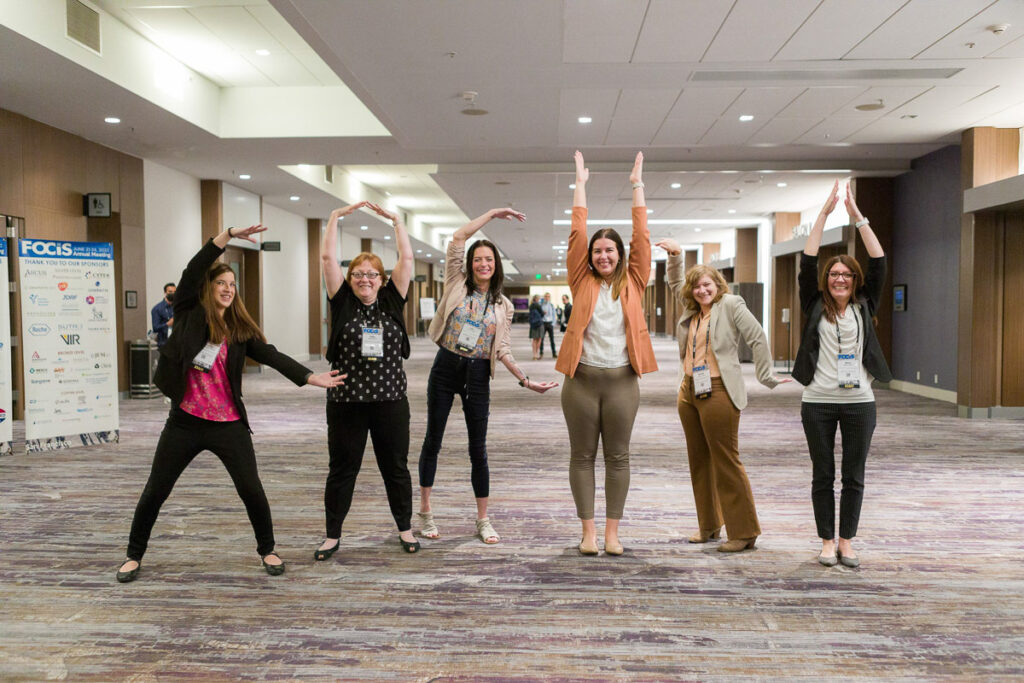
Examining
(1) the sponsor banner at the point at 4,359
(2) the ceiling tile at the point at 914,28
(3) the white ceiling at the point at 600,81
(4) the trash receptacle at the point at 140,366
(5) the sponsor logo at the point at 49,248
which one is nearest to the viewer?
(2) the ceiling tile at the point at 914,28

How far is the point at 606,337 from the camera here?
3.60 m

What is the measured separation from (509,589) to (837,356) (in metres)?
1.89

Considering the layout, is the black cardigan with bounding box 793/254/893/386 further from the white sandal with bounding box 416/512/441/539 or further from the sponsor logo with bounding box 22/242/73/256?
the sponsor logo with bounding box 22/242/73/256

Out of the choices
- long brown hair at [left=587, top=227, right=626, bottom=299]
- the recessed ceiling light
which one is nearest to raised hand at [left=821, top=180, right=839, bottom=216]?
long brown hair at [left=587, top=227, right=626, bottom=299]

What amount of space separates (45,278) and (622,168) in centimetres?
815

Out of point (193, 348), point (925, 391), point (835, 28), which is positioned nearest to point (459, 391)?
point (193, 348)

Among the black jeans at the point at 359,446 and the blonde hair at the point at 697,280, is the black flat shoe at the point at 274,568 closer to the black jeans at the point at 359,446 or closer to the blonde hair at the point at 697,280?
the black jeans at the point at 359,446

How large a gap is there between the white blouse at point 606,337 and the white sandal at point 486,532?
3.61 feet

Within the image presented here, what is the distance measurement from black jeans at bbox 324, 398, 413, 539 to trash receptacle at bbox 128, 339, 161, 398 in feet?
28.7

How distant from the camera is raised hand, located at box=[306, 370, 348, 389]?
321 cm

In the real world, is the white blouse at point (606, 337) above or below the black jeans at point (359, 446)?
above

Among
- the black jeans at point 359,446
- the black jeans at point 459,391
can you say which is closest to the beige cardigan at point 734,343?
the black jeans at point 459,391

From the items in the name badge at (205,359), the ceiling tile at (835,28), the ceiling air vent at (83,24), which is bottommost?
the name badge at (205,359)

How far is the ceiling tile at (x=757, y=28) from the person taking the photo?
5.80 m
